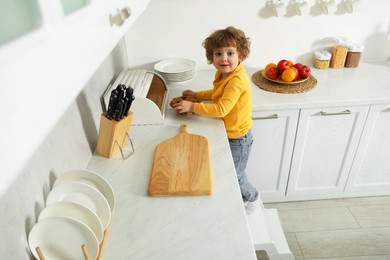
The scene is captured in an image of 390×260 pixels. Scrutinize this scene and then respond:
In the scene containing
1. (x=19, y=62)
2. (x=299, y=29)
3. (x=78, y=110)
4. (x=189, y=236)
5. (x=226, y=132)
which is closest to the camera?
(x=19, y=62)

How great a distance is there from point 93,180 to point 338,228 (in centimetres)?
153

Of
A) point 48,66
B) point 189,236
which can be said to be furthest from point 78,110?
point 48,66

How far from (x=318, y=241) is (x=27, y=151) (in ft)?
5.85

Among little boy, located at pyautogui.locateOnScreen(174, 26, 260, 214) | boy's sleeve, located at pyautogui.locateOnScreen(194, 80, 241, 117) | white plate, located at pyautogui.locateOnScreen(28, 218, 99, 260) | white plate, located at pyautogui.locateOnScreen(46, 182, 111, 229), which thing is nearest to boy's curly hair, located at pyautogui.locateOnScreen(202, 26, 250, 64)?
little boy, located at pyautogui.locateOnScreen(174, 26, 260, 214)

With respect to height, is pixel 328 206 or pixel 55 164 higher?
pixel 55 164

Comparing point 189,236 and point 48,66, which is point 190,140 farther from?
point 48,66

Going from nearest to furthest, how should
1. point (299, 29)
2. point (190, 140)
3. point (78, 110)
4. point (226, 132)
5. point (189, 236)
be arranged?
1. point (189, 236)
2. point (78, 110)
3. point (190, 140)
4. point (226, 132)
5. point (299, 29)

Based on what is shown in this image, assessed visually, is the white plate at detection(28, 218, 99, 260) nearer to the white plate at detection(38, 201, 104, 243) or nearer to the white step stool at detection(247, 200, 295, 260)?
the white plate at detection(38, 201, 104, 243)

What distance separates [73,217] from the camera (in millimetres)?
824

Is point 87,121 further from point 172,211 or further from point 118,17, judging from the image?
point 118,17

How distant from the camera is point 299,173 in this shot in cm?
181

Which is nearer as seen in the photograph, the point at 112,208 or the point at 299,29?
the point at 112,208

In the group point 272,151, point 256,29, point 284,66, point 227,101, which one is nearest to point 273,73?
point 284,66

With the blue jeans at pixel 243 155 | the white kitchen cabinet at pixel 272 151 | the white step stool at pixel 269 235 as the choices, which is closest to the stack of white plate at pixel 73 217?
the blue jeans at pixel 243 155
